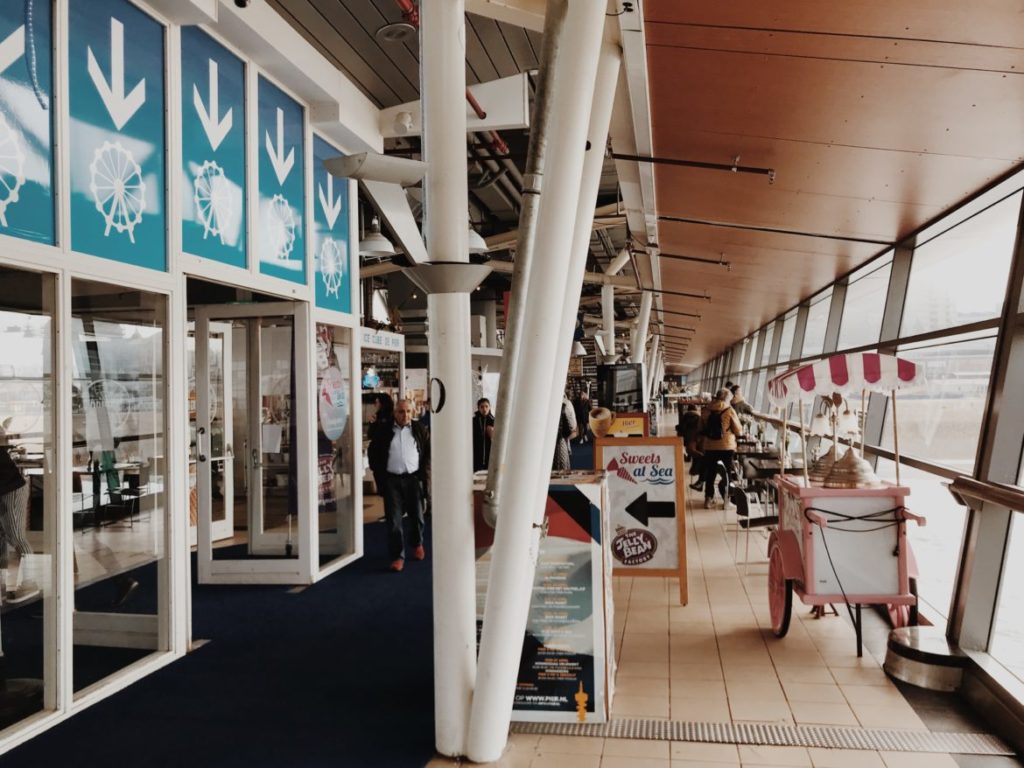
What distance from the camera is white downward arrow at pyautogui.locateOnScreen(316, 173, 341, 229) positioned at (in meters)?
6.74

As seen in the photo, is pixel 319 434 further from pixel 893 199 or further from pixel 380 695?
pixel 893 199

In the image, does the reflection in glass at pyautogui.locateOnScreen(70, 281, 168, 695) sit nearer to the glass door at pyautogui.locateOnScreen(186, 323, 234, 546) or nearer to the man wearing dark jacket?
the glass door at pyautogui.locateOnScreen(186, 323, 234, 546)

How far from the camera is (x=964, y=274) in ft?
18.4

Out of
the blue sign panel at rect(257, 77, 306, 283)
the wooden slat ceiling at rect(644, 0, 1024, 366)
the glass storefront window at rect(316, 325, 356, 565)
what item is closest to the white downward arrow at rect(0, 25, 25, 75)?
the blue sign panel at rect(257, 77, 306, 283)

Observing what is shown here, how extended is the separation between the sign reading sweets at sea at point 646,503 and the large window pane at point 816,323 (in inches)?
231

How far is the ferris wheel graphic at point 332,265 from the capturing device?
22.3 ft

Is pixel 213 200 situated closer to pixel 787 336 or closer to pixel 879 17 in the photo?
pixel 879 17

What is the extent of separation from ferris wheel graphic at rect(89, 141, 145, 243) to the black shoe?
79.3 inches

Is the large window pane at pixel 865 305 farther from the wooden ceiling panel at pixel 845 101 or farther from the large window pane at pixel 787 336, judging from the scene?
the large window pane at pixel 787 336

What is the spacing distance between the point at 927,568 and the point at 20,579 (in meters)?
5.89

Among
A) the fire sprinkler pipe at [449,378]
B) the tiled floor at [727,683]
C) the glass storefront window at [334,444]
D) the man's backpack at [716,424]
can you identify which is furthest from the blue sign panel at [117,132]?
the man's backpack at [716,424]

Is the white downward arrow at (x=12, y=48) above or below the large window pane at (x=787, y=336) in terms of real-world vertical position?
above

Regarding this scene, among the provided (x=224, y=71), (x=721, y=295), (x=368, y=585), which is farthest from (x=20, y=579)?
(x=721, y=295)

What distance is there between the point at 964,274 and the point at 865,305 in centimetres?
362
